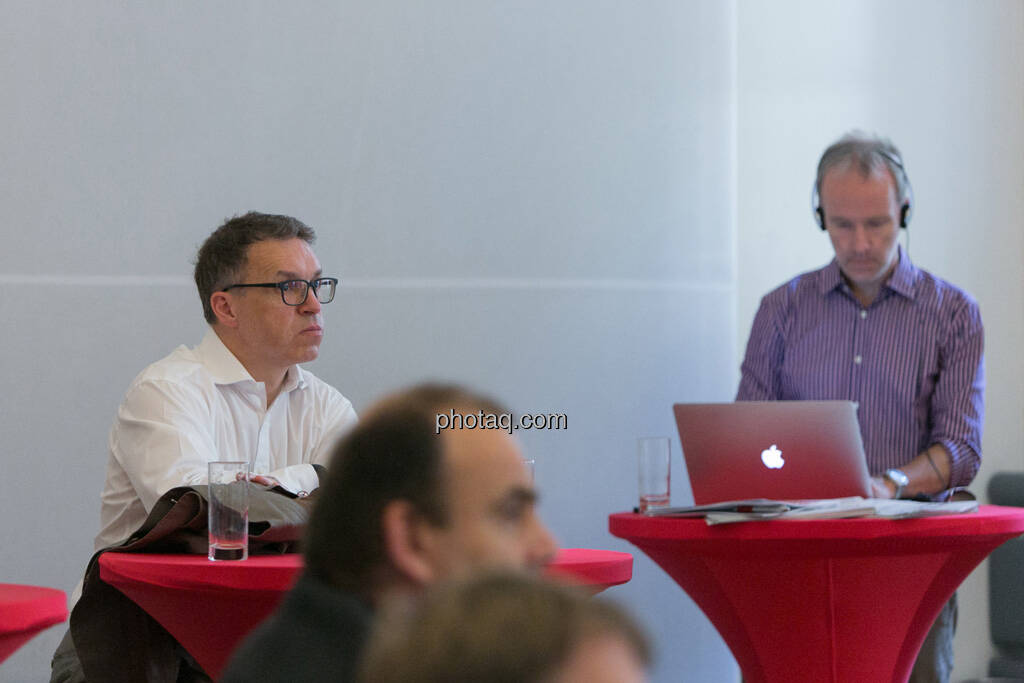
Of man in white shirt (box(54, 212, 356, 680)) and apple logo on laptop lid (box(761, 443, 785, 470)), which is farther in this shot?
man in white shirt (box(54, 212, 356, 680))

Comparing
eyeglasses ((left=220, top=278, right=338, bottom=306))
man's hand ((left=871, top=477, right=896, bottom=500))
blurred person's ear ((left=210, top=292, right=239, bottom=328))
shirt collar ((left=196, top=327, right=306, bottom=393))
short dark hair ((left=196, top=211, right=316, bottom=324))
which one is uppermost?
short dark hair ((left=196, top=211, right=316, bottom=324))

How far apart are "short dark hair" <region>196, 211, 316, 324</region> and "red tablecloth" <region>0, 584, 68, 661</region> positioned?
3.56 feet

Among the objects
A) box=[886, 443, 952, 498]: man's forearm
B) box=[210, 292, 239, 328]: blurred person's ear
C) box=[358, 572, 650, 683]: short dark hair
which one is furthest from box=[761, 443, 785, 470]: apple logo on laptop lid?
box=[358, 572, 650, 683]: short dark hair

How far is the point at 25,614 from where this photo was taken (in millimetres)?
1958

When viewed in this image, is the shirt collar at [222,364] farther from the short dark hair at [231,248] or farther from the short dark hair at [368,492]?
the short dark hair at [368,492]

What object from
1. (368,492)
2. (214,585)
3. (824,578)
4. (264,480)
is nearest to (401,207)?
(264,480)

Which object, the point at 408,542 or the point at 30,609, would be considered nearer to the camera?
the point at 408,542

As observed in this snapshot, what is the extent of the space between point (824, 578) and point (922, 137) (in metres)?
2.52

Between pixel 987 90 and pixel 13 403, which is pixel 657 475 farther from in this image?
pixel 987 90

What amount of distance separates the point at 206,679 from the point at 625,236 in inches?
87.5

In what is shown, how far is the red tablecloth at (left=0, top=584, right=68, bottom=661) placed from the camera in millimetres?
1934

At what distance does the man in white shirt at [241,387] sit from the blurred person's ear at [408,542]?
1716mm

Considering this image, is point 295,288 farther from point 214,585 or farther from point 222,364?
point 214,585

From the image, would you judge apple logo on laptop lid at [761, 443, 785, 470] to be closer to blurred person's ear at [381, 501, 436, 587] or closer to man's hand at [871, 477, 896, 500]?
man's hand at [871, 477, 896, 500]
